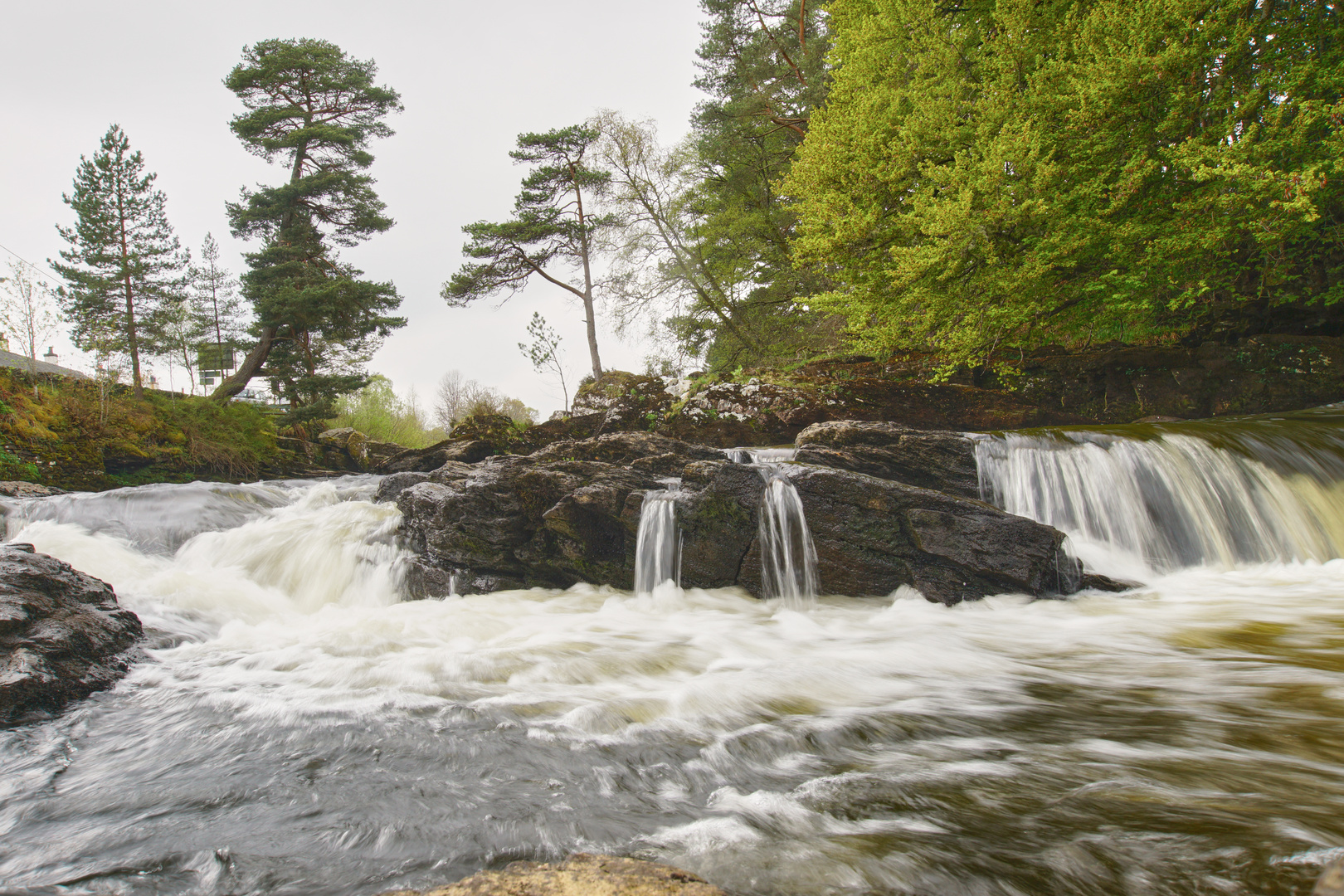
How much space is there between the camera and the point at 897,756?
8.24 ft

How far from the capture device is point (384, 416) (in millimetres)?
29484

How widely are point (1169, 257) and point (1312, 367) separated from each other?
12.5ft

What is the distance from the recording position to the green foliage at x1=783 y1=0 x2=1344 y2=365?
815 cm

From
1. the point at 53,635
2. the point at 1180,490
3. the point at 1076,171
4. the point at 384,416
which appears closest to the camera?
the point at 53,635

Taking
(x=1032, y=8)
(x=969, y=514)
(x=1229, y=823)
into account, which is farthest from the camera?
(x=1032, y=8)

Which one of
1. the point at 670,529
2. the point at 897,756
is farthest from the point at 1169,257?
the point at 897,756

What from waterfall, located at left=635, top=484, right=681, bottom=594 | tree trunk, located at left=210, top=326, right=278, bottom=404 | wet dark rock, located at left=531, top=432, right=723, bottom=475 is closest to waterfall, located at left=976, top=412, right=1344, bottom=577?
wet dark rock, located at left=531, top=432, right=723, bottom=475

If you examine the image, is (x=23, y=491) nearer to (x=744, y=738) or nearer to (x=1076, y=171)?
(x=744, y=738)

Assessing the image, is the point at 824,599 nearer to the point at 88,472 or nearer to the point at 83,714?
the point at 83,714

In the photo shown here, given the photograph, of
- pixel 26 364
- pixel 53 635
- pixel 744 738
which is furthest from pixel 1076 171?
pixel 26 364

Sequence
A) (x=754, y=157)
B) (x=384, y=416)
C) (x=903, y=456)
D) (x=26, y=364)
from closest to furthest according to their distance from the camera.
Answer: (x=903, y=456)
(x=26, y=364)
(x=754, y=157)
(x=384, y=416)

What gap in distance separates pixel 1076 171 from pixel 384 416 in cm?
3069

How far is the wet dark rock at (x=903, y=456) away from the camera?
674cm

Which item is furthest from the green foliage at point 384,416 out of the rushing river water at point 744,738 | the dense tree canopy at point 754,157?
the rushing river water at point 744,738
